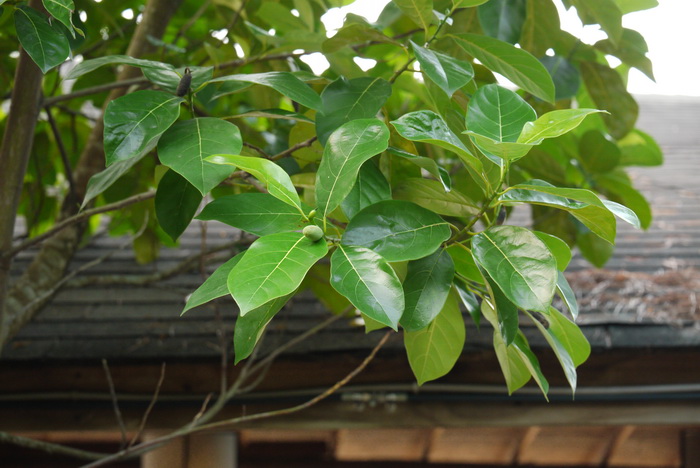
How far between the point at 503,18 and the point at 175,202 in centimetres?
77

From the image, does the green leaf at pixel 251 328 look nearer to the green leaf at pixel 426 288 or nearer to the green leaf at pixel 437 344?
the green leaf at pixel 426 288

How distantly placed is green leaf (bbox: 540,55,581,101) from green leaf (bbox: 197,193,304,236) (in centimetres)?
100

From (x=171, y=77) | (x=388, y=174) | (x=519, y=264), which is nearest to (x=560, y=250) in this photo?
(x=519, y=264)

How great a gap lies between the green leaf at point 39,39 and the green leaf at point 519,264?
67cm

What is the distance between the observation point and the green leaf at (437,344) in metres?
1.08

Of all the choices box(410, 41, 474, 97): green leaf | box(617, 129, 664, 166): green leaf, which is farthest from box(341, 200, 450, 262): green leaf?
box(617, 129, 664, 166): green leaf

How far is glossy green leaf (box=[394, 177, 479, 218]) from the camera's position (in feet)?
3.26

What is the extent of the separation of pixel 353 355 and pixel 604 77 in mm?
1042

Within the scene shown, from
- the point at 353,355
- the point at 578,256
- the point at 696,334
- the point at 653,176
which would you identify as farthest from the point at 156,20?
the point at 653,176

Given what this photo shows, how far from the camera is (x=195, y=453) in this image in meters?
2.17

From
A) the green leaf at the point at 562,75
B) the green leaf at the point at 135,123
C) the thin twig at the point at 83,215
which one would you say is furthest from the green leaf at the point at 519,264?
the green leaf at the point at 562,75

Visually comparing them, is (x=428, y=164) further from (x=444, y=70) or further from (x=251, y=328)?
A: (x=251, y=328)

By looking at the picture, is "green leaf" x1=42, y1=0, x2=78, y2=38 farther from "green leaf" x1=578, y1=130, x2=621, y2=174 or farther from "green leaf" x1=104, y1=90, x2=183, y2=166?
"green leaf" x1=578, y1=130, x2=621, y2=174

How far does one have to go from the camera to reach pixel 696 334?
6.81 ft
